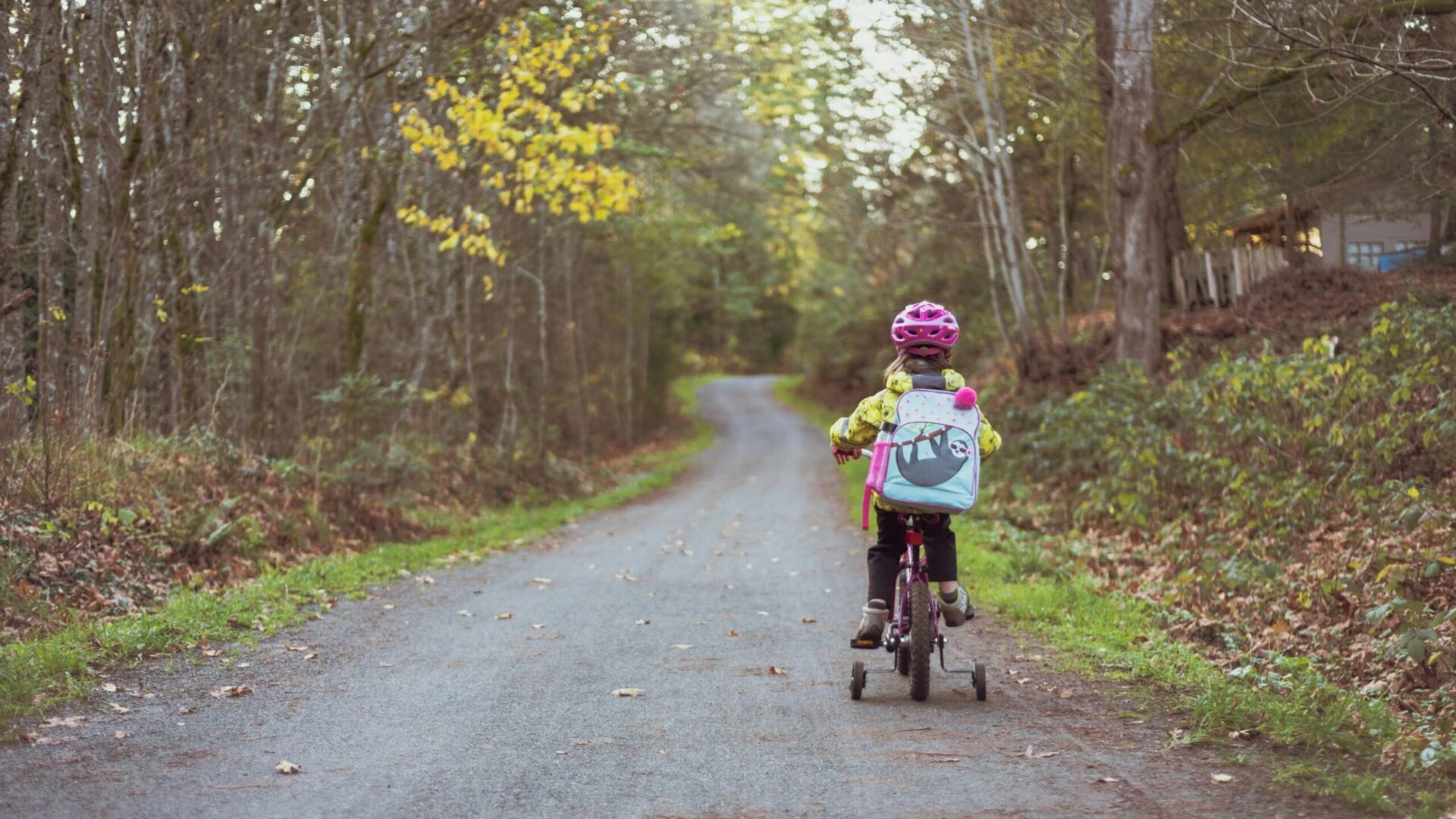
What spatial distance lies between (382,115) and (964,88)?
34.1ft

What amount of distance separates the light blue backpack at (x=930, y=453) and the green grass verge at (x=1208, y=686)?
1.55 m

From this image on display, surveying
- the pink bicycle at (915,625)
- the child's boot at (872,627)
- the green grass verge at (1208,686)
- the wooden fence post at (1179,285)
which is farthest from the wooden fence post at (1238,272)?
the child's boot at (872,627)

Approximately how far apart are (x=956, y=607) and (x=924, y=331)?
154 cm

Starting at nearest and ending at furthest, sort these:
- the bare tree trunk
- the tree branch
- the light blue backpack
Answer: the light blue backpack, the tree branch, the bare tree trunk

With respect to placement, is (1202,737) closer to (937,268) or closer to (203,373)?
(203,373)

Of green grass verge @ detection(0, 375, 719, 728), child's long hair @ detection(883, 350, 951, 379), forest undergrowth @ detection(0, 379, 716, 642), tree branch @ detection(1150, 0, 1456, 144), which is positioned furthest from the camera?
forest undergrowth @ detection(0, 379, 716, 642)

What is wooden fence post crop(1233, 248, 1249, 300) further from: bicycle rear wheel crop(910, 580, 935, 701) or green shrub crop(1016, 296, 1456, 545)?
bicycle rear wheel crop(910, 580, 935, 701)

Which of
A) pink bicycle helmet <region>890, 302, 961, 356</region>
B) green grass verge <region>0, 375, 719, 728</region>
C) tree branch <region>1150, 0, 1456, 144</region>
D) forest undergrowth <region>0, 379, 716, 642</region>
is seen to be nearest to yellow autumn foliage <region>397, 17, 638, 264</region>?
forest undergrowth <region>0, 379, 716, 642</region>

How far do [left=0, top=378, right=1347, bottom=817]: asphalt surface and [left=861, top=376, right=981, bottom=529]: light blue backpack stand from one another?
3.62 feet

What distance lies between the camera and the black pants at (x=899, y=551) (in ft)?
21.8

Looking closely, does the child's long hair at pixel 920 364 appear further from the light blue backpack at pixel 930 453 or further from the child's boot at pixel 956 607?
the child's boot at pixel 956 607

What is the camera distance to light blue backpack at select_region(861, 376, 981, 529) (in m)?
6.25

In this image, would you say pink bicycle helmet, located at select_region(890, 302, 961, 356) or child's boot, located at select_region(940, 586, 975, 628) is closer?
pink bicycle helmet, located at select_region(890, 302, 961, 356)

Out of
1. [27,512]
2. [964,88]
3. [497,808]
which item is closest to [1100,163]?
[964,88]
